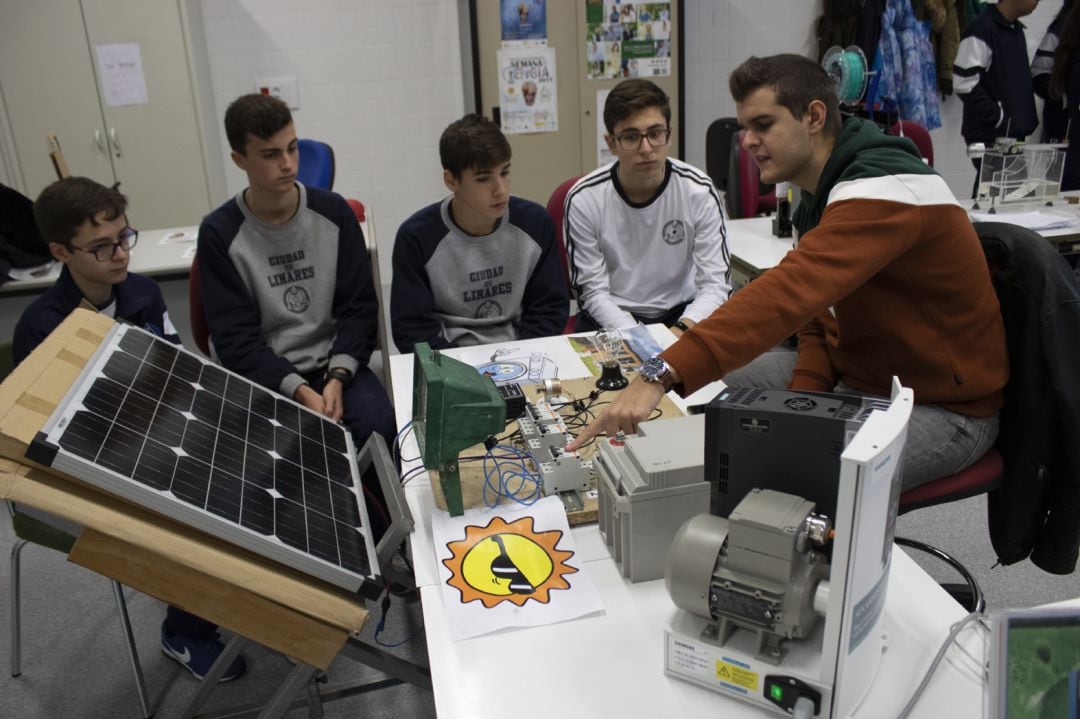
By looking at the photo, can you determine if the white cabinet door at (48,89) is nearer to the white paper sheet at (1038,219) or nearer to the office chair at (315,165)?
the office chair at (315,165)

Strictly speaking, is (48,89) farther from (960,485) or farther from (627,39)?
(960,485)

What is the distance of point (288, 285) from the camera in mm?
2506

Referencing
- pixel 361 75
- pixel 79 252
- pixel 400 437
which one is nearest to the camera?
pixel 400 437

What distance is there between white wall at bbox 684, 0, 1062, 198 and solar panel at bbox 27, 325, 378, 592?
437 cm

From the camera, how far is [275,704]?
4.47 feet

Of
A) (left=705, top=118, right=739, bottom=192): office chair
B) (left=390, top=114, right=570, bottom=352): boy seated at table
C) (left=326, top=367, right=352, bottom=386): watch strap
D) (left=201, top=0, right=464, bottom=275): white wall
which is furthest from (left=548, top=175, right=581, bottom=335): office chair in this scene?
(left=201, top=0, right=464, bottom=275): white wall

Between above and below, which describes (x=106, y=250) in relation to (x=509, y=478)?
above

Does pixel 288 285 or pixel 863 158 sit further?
pixel 288 285

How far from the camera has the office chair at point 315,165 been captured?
3570 mm

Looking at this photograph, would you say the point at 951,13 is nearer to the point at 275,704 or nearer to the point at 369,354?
the point at 369,354

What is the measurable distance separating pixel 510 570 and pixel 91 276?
1685mm

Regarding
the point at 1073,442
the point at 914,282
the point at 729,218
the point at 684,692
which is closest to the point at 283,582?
the point at 684,692

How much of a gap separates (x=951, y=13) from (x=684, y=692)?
5518mm

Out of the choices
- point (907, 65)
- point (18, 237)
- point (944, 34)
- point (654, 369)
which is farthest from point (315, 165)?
point (944, 34)
